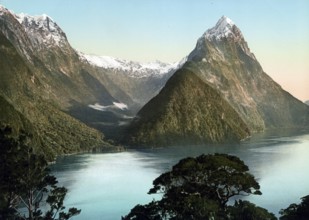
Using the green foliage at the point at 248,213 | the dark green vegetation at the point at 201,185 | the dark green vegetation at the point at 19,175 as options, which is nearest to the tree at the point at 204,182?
the dark green vegetation at the point at 201,185

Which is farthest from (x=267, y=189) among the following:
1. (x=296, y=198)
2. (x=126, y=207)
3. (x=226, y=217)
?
(x=226, y=217)

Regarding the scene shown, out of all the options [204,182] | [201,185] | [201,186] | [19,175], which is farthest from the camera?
[204,182]

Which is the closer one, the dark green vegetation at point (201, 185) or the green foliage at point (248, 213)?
the dark green vegetation at point (201, 185)

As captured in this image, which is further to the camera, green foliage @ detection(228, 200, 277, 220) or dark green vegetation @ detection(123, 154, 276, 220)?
green foliage @ detection(228, 200, 277, 220)

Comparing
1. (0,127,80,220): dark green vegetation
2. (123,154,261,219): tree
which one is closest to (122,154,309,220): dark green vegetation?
(123,154,261,219): tree

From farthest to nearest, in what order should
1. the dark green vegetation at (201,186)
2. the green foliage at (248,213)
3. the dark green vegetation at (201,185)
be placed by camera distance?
the green foliage at (248,213)
the dark green vegetation at (201,185)
the dark green vegetation at (201,186)

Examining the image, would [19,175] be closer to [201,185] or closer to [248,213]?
[201,185]

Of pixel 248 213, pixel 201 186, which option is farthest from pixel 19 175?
pixel 248 213

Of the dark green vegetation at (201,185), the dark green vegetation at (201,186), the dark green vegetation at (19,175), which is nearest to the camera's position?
the dark green vegetation at (201,186)

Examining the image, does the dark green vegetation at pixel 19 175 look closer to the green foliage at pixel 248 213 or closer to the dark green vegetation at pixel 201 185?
the dark green vegetation at pixel 201 185

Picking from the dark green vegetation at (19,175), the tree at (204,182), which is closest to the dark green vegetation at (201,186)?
the tree at (204,182)

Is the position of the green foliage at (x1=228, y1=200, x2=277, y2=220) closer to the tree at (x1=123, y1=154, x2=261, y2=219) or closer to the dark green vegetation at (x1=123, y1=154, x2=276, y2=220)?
the dark green vegetation at (x1=123, y1=154, x2=276, y2=220)

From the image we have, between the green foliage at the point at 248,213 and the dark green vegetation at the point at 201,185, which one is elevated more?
the dark green vegetation at the point at 201,185

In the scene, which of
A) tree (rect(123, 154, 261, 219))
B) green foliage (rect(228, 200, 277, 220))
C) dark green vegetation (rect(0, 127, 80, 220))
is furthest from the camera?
green foliage (rect(228, 200, 277, 220))
